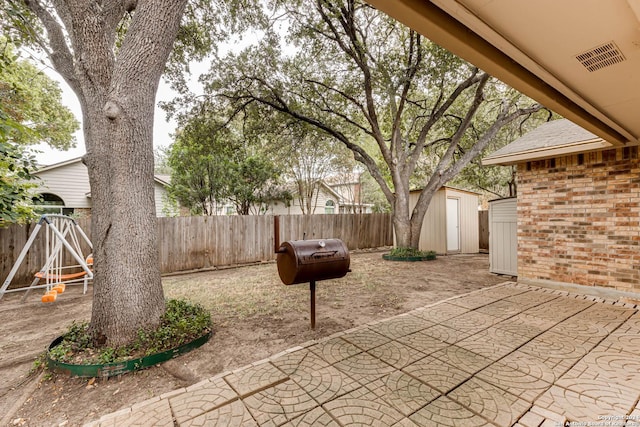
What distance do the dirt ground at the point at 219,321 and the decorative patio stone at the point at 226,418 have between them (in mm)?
583

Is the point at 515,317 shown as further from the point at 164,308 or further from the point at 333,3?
the point at 333,3

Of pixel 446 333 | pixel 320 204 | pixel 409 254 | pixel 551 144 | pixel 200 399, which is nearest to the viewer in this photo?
pixel 200 399

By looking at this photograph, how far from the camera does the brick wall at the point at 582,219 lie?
4.42 metres

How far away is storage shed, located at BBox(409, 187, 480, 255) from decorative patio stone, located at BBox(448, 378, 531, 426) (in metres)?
8.62

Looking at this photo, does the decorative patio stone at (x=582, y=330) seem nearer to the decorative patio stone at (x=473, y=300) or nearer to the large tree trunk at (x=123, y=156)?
the decorative patio stone at (x=473, y=300)

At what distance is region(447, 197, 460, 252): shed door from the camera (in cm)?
1019

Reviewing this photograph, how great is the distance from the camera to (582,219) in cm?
486

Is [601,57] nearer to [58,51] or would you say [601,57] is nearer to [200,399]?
[200,399]

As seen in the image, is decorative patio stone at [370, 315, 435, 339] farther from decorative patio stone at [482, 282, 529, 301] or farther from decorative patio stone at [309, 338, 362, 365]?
decorative patio stone at [482, 282, 529, 301]

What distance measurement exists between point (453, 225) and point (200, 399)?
1037 centimetres

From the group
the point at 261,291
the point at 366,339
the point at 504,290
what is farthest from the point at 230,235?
the point at 504,290

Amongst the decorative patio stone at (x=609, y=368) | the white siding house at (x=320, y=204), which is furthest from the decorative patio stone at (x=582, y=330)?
the white siding house at (x=320, y=204)

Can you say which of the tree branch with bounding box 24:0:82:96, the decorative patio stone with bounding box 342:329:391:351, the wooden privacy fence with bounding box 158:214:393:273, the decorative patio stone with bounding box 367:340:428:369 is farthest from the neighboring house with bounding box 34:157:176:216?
the decorative patio stone with bounding box 367:340:428:369

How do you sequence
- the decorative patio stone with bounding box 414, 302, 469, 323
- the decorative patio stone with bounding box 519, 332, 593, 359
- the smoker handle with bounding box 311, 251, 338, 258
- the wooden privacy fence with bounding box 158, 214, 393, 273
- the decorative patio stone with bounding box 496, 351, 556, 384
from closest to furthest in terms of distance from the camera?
the decorative patio stone with bounding box 496, 351, 556, 384, the decorative patio stone with bounding box 519, 332, 593, 359, the smoker handle with bounding box 311, 251, 338, 258, the decorative patio stone with bounding box 414, 302, 469, 323, the wooden privacy fence with bounding box 158, 214, 393, 273
